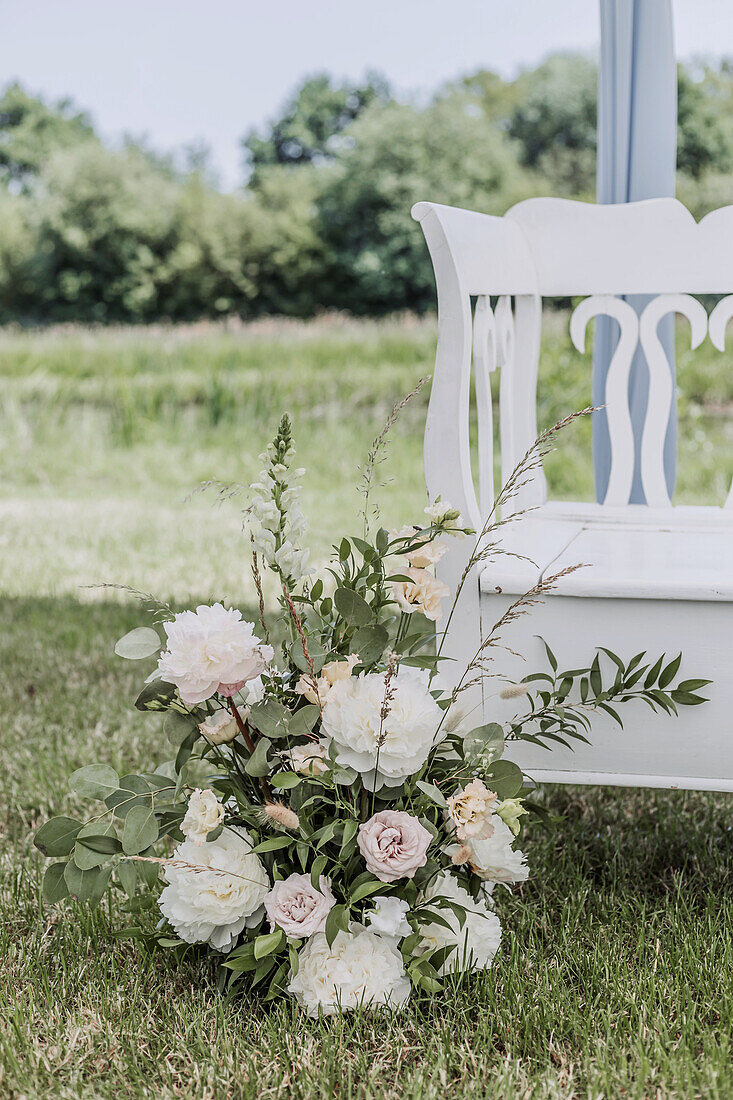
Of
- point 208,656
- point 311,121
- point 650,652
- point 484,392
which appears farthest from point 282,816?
point 311,121

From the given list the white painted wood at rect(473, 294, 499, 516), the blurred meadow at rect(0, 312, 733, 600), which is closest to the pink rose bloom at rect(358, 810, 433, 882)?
the white painted wood at rect(473, 294, 499, 516)

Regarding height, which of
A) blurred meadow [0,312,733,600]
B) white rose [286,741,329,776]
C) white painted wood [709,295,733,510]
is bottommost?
blurred meadow [0,312,733,600]

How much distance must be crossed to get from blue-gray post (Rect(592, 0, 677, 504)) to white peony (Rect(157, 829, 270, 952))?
112 cm

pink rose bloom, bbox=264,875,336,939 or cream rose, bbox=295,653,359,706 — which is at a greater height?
cream rose, bbox=295,653,359,706

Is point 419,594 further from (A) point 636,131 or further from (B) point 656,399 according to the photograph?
(A) point 636,131

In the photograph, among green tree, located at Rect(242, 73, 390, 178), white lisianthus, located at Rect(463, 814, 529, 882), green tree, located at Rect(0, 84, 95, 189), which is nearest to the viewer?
white lisianthus, located at Rect(463, 814, 529, 882)

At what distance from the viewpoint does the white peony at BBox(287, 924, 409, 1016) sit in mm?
1021

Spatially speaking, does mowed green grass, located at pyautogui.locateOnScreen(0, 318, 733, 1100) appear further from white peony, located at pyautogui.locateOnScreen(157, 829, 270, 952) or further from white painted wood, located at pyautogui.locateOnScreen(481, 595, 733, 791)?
white painted wood, located at pyautogui.locateOnScreen(481, 595, 733, 791)

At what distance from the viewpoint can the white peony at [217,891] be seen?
1.03 meters

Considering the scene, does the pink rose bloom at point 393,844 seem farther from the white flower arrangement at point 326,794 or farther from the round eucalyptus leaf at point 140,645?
the round eucalyptus leaf at point 140,645

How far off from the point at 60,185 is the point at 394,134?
141 inches

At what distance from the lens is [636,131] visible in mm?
1971

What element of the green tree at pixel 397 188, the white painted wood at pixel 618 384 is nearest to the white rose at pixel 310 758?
the white painted wood at pixel 618 384

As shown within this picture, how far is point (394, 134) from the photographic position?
11.2m
